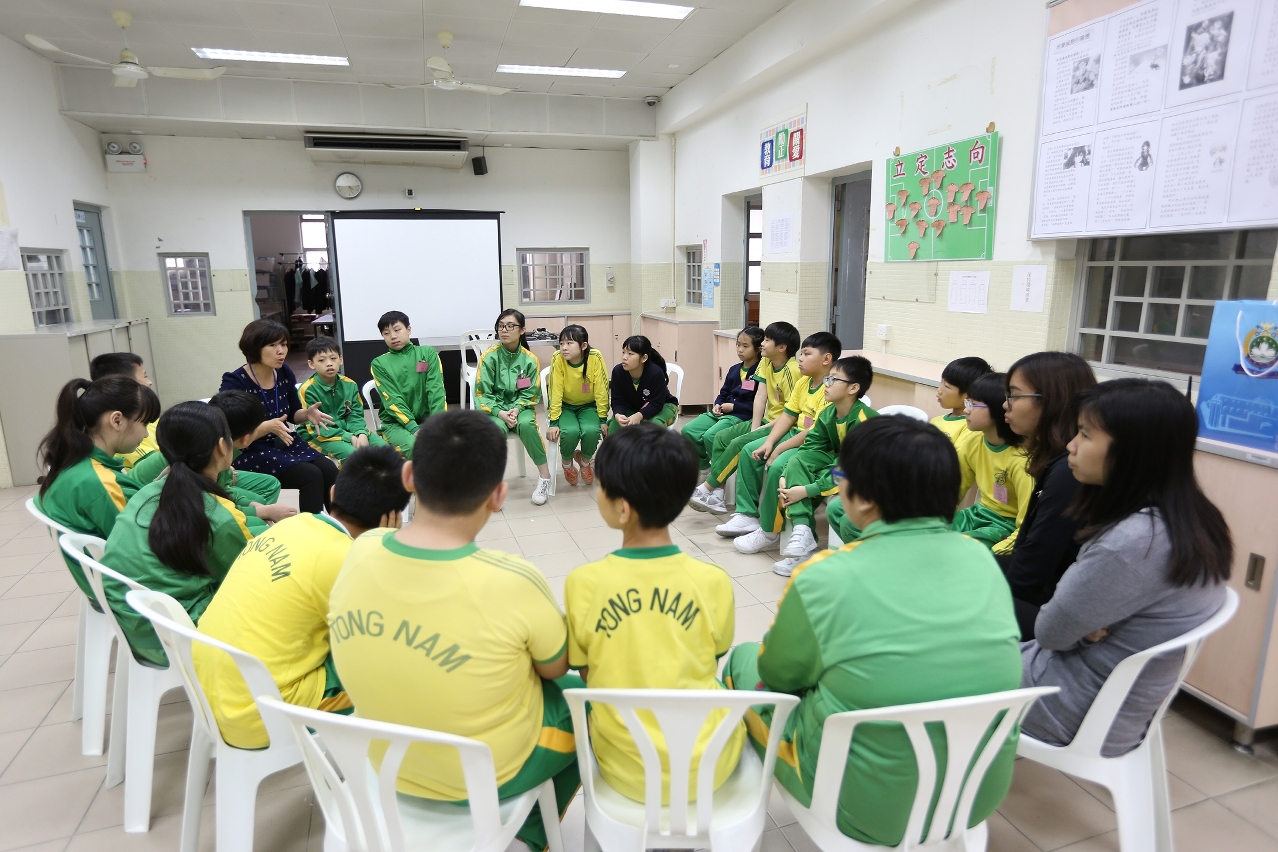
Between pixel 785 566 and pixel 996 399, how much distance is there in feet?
4.32

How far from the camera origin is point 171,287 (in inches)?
284

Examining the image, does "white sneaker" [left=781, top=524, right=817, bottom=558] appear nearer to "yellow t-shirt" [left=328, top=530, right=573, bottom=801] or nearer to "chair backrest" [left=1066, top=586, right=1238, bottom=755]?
"chair backrest" [left=1066, top=586, right=1238, bottom=755]

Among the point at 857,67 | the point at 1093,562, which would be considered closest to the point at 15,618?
the point at 1093,562

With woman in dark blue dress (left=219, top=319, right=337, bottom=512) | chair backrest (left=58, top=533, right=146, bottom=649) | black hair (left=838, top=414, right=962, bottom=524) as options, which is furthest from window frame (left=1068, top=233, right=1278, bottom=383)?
woman in dark blue dress (left=219, top=319, right=337, bottom=512)

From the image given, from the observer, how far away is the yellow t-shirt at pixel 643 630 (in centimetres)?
122

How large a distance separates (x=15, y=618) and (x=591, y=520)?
2.56 meters

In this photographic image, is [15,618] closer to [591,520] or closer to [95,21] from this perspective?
[591,520]

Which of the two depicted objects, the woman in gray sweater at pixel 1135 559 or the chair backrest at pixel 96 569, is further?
the chair backrest at pixel 96 569

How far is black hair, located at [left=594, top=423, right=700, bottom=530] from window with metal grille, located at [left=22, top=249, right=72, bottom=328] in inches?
232

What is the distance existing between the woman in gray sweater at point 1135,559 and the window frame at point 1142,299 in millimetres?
1503

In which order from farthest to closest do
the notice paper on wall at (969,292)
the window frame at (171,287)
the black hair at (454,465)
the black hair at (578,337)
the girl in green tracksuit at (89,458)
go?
the window frame at (171,287)
the black hair at (578,337)
the notice paper on wall at (969,292)
the girl in green tracksuit at (89,458)
the black hair at (454,465)

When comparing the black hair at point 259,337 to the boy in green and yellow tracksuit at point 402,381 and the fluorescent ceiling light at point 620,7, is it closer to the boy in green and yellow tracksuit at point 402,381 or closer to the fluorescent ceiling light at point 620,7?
the boy in green and yellow tracksuit at point 402,381

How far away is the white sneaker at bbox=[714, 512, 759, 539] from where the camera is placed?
3684 mm

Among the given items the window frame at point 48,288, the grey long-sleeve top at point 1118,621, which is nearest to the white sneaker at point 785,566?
the grey long-sleeve top at point 1118,621
